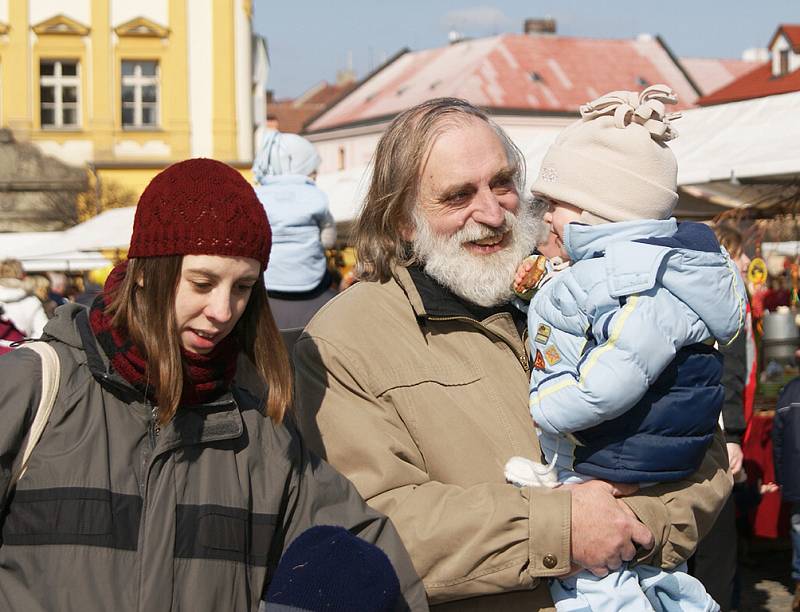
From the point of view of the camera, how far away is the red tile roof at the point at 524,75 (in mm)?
55562

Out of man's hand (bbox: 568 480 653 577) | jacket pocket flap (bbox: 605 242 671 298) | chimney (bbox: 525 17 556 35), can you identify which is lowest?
man's hand (bbox: 568 480 653 577)

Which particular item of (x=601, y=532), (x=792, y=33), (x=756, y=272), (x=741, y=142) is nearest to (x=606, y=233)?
(x=601, y=532)

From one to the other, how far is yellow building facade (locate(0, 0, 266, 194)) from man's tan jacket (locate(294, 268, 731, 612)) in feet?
104

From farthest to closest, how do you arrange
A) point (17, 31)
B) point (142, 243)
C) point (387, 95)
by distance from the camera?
1. point (387, 95)
2. point (17, 31)
3. point (142, 243)

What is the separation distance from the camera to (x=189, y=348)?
2.32 metres

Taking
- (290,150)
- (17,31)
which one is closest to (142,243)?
(290,150)

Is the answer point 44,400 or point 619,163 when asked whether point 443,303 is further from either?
point 44,400

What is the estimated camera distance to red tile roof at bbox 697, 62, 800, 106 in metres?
49.1

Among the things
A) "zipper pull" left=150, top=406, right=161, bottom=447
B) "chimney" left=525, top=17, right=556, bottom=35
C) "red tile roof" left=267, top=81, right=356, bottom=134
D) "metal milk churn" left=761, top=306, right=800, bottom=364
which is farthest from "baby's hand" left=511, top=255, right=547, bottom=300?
"red tile roof" left=267, top=81, right=356, bottom=134

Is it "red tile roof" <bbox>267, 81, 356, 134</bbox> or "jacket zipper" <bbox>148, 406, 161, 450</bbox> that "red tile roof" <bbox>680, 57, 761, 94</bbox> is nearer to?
"red tile roof" <bbox>267, 81, 356, 134</bbox>

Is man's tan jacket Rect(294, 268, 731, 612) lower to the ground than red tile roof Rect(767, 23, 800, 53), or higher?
lower

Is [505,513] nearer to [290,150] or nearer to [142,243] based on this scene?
[142,243]

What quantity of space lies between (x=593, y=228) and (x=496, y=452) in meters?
0.55

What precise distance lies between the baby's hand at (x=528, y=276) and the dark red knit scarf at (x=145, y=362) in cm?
76
